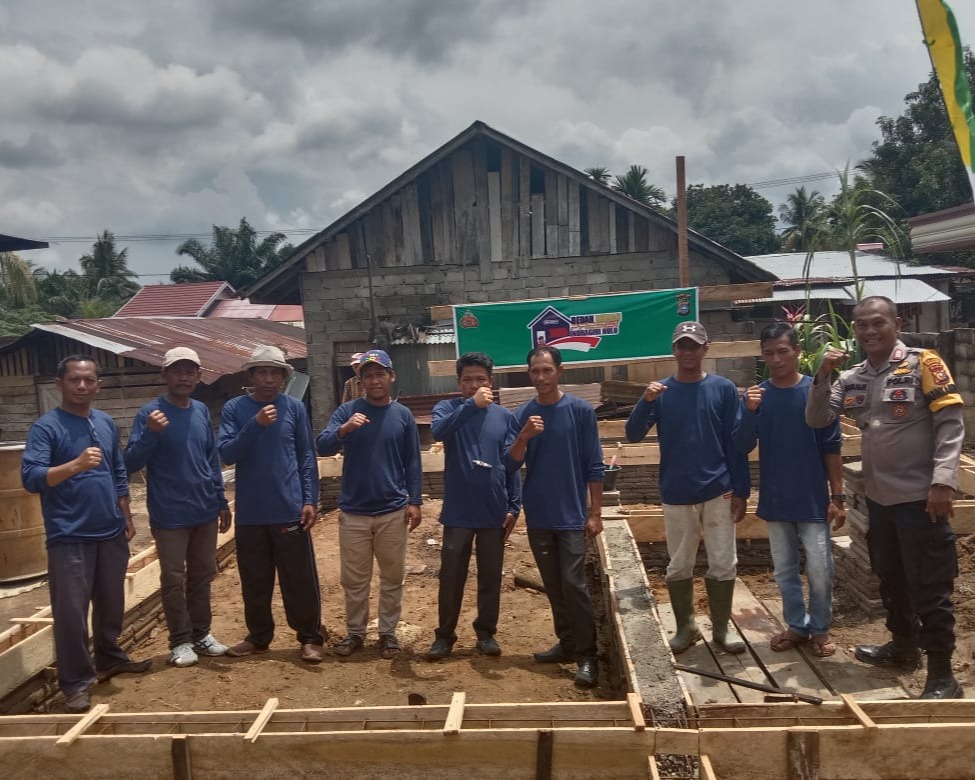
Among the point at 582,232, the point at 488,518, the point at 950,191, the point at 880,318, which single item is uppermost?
the point at 950,191

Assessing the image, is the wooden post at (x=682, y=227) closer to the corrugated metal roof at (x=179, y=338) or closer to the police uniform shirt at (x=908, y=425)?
the police uniform shirt at (x=908, y=425)

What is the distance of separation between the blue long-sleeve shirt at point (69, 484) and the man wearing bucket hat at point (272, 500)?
0.70m

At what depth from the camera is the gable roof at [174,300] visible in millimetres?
32312

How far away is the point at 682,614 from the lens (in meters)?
4.57

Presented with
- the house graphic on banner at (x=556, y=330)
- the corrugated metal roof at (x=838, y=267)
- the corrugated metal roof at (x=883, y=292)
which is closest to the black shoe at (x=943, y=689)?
the house graphic on banner at (x=556, y=330)

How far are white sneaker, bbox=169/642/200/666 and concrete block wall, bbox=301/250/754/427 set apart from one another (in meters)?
7.90

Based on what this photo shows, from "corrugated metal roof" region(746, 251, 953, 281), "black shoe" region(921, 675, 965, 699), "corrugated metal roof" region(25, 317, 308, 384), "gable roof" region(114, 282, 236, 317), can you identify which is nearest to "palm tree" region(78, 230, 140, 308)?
"gable roof" region(114, 282, 236, 317)

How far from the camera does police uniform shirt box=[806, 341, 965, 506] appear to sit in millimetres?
3725

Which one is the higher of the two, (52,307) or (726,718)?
(52,307)

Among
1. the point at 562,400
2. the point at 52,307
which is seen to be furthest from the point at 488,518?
the point at 52,307

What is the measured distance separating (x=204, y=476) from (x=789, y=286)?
1821cm

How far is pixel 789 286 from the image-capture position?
19688 mm

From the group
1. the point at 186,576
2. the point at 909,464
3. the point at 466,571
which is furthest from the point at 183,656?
the point at 909,464

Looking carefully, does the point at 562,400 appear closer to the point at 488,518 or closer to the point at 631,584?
the point at 488,518
